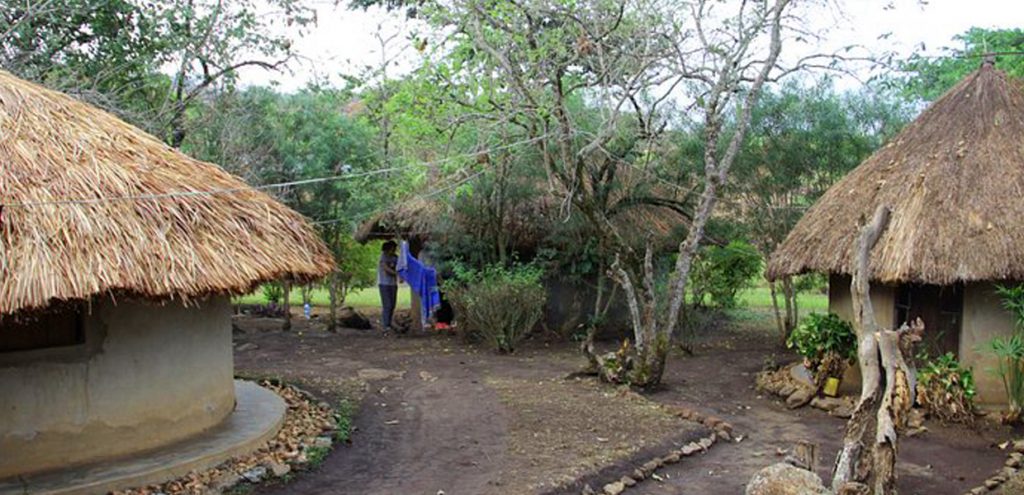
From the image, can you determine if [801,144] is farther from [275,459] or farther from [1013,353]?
[275,459]

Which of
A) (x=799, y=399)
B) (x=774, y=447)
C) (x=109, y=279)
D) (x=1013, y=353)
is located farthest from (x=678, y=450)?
(x=109, y=279)

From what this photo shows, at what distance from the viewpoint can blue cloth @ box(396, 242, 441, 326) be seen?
14758mm

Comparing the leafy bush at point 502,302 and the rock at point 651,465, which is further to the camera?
the leafy bush at point 502,302

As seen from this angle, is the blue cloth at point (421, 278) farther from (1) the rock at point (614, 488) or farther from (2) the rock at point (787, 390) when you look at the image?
(1) the rock at point (614, 488)

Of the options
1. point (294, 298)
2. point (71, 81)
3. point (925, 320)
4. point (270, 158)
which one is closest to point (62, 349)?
point (71, 81)

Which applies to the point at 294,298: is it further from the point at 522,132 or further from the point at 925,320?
the point at 925,320

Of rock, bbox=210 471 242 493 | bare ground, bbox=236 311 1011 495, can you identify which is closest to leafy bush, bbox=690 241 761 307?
bare ground, bbox=236 311 1011 495

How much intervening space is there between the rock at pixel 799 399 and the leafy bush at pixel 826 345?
0.19m

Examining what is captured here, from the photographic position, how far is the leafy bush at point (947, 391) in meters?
8.43

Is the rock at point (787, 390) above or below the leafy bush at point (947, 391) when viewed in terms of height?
below

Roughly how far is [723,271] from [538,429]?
5.90 meters

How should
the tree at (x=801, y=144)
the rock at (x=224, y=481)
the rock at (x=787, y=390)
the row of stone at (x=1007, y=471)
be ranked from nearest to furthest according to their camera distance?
1. the rock at (x=224, y=481)
2. the row of stone at (x=1007, y=471)
3. the rock at (x=787, y=390)
4. the tree at (x=801, y=144)

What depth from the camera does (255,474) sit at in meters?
6.41

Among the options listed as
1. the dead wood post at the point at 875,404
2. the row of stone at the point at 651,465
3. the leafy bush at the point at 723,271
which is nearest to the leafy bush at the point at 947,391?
the row of stone at the point at 651,465
